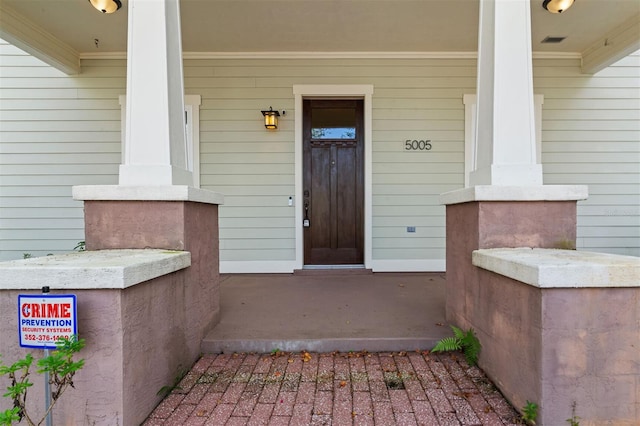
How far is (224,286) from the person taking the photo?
13.0 feet

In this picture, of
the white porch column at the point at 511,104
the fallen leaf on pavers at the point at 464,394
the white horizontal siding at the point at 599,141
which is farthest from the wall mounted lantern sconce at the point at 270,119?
the fallen leaf on pavers at the point at 464,394

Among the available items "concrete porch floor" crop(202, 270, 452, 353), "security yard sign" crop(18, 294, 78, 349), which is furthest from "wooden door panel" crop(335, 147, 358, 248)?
"security yard sign" crop(18, 294, 78, 349)

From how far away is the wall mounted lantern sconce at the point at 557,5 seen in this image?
3.45 m

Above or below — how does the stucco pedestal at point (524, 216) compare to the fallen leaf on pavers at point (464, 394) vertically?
above

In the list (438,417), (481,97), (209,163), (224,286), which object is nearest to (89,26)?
(209,163)

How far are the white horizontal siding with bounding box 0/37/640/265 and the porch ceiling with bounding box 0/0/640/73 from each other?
0.78 ft

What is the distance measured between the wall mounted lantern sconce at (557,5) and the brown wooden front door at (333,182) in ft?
7.33

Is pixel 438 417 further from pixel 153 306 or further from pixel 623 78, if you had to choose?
pixel 623 78

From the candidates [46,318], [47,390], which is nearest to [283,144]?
[46,318]

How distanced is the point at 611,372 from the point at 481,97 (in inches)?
70.2

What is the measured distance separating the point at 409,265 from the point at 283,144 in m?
2.37

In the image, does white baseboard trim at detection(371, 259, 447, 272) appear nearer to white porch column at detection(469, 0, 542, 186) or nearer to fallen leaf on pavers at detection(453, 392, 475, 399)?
white porch column at detection(469, 0, 542, 186)

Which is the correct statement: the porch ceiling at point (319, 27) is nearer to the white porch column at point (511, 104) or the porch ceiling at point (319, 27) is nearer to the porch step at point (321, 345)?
the white porch column at point (511, 104)

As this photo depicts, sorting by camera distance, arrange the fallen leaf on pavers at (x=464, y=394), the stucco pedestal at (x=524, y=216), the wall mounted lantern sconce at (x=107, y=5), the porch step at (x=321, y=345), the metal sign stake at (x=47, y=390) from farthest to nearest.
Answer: the wall mounted lantern sconce at (x=107, y=5) < the porch step at (x=321, y=345) < the stucco pedestal at (x=524, y=216) < the fallen leaf on pavers at (x=464, y=394) < the metal sign stake at (x=47, y=390)
